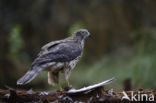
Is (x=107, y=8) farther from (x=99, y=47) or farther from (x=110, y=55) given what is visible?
(x=110, y=55)

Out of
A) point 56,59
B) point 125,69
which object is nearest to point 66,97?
point 56,59

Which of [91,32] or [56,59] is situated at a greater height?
[91,32]

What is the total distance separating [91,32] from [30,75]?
7039 millimetres

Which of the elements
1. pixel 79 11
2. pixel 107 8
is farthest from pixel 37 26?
pixel 107 8

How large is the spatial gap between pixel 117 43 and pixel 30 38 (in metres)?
2.82

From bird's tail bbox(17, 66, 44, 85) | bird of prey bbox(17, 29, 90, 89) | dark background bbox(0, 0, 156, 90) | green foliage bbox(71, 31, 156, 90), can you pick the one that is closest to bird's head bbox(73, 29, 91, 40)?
bird of prey bbox(17, 29, 90, 89)

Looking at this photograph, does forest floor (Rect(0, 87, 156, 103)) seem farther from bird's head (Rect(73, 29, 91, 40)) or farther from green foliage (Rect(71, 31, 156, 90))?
green foliage (Rect(71, 31, 156, 90))

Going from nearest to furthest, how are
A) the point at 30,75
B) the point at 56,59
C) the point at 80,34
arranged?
the point at 30,75 < the point at 56,59 < the point at 80,34

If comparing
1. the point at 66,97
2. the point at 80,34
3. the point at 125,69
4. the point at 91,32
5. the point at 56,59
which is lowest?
the point at 66,97

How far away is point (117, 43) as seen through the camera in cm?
1124

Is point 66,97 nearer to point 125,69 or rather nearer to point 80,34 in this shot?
point 80,34

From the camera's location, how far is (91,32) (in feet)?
38.1

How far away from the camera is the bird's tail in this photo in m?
4.51

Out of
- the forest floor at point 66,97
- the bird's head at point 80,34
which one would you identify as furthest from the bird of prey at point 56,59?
the forest floor at point 66,97
